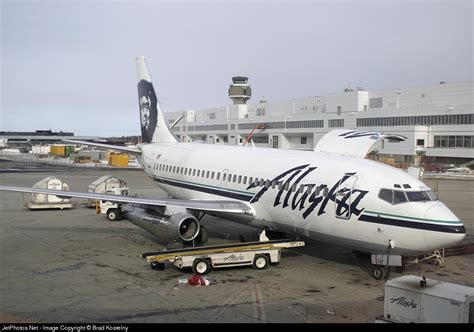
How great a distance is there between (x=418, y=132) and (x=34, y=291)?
76296 millimetres

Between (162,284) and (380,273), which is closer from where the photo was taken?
(162,284)

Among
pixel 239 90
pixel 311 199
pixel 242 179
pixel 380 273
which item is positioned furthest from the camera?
pixel 239 90

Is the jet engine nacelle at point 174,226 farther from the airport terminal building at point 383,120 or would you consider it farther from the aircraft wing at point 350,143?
the airport terminal building at point 383,120

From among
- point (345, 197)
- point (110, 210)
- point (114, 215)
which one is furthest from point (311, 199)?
point (110, 210)

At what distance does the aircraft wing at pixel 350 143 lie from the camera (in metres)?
21.1

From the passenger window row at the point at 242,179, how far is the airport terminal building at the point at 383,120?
52.7 metres

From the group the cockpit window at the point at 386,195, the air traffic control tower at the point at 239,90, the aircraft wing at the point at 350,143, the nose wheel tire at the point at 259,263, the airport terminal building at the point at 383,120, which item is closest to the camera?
the cockpit window at the point at 386,195

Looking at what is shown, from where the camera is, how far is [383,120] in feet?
284

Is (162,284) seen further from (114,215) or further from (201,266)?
(114,215)

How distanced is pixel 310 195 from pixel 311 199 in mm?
166

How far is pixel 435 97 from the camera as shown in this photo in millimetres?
84875

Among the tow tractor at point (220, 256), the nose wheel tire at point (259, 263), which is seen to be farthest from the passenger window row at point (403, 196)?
the nose wheel tire at point (259, 263)
